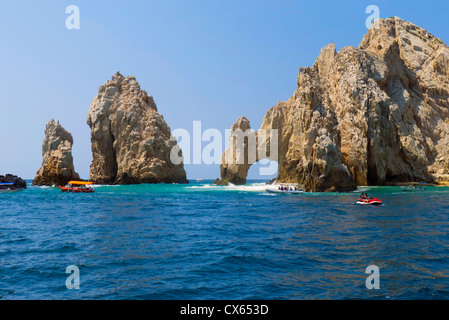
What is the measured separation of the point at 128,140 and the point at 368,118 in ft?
239

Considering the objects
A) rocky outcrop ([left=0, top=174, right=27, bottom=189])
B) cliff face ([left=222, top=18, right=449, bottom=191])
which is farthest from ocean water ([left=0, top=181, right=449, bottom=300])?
rocky outcrop ([left=0, top=174, right=27, bottom=189])

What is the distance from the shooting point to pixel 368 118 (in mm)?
72250

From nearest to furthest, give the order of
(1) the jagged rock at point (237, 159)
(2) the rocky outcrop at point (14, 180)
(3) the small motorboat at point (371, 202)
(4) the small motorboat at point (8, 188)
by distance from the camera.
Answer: (3) the small motorboat at point (371, 202)
(4) the small motorboat at point (8, 188)
(2) the rocky outcrop at point (14, 180)
(1) the jagged rock at point (237, 159)

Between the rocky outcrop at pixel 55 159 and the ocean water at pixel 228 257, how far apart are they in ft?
251

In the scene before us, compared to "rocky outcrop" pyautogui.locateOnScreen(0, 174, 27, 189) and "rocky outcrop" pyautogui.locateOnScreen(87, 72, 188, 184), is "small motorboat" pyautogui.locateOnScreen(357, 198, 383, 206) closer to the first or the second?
"rocky outcrop" pyautogui.locateOnScreen(87, 72, 188, 184)

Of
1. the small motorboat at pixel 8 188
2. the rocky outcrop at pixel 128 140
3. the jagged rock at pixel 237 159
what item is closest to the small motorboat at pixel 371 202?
the jagged rock at pixel 237 159

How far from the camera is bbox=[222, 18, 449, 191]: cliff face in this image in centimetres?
6462

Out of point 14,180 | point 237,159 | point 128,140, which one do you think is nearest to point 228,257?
point 237,159

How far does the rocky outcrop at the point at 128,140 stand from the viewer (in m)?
110

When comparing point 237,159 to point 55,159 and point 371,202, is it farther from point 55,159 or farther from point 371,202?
point 371,202

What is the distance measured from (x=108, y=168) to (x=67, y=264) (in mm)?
104844

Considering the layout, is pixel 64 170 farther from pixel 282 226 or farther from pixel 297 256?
pixel 297 256

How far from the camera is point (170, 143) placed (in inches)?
4621

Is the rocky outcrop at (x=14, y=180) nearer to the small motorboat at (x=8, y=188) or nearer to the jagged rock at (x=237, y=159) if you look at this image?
the small motorboat at (x=8, y=188)
